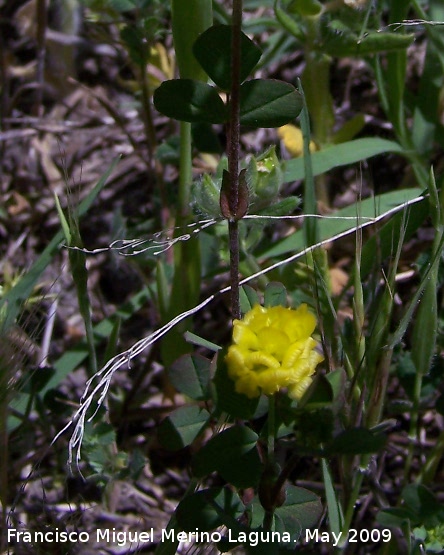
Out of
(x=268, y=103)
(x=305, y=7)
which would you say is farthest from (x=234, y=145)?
(x=305, y=7)

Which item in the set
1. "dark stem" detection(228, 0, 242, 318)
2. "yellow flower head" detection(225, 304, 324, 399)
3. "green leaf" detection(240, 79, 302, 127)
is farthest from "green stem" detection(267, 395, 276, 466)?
"green leaf" detection(240, 79, 302, 127)

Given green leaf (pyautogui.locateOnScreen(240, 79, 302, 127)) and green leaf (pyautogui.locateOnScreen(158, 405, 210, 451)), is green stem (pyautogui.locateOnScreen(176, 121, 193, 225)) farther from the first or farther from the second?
Answer: green leaf (pyautogui.locateOnScreen(158, 405, 210, 451))

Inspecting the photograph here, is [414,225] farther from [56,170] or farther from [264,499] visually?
[56,170]

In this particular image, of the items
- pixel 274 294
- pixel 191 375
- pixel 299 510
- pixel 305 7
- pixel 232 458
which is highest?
pixel 305 7

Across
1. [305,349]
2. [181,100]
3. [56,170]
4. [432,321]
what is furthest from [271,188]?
[56,170]

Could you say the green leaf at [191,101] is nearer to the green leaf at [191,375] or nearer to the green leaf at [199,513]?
the green leaf at [191,375]

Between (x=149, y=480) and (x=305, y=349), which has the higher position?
(x=305, y=349)

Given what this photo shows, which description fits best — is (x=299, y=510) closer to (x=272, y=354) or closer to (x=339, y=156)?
(x=272, y=354)
